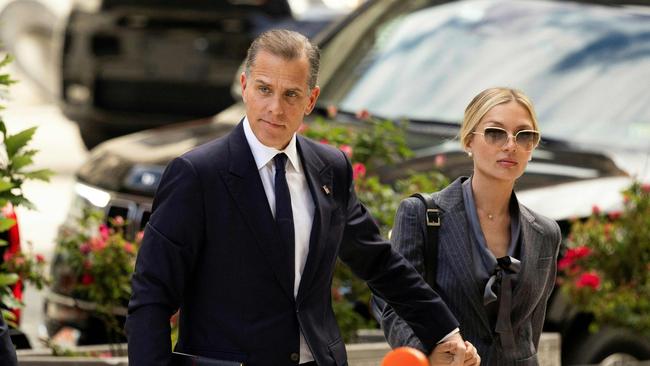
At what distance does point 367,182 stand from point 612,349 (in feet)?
4.46

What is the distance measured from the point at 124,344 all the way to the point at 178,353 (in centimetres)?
303

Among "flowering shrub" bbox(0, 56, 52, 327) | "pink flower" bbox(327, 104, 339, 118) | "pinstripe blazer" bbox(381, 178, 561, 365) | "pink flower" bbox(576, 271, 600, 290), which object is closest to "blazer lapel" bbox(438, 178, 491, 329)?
"pinstripe blazer" bbox(381, 178, 561, 365)

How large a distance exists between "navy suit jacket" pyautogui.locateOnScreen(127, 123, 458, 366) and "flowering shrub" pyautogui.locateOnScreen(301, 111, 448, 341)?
2.65 meters

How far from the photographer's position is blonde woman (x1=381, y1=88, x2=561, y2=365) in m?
4.62

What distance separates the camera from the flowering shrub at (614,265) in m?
7.25

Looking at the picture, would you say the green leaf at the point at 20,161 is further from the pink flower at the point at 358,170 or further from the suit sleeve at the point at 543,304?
the suit sleeve at the point at 543,304

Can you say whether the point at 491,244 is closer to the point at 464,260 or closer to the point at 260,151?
the point at 464,260

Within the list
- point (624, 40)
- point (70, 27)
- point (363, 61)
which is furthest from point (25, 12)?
point (624, 40)

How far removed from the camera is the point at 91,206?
8.22 meters

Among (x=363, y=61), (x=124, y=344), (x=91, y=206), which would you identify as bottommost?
(x=124, y=344)

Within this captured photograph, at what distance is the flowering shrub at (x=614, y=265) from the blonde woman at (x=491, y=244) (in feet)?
8.30

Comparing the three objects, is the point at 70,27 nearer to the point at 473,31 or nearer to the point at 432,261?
the point at 473,31

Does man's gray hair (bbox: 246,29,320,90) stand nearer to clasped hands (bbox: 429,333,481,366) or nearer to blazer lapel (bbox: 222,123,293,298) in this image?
blazer lapel (bbox: 222,123,293,298)

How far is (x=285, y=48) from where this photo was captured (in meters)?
4.18
